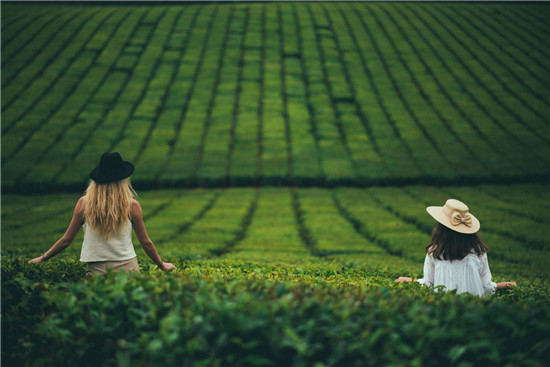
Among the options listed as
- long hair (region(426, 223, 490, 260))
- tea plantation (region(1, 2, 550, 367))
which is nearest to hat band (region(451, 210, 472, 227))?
long hair (region(426, 223, 490, 260))

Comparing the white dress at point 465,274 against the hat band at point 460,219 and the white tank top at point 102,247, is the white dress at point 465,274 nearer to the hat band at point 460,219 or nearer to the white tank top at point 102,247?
the hat band at point 460,219

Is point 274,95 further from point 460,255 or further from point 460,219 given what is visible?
point 460,255

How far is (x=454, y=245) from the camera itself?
5188 mm

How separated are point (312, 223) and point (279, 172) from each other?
7.70 metres

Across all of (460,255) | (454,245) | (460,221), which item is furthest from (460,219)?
(460,255)

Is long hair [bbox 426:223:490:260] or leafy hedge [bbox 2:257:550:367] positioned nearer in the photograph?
leafy hedge [bbox 2:257:550:367]

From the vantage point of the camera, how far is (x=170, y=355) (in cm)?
315

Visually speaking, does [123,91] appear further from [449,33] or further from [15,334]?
[449,33]

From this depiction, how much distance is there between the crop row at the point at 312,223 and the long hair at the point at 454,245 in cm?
463

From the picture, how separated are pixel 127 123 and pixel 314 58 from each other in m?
20.7

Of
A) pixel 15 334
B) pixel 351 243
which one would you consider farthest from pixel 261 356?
pixel 351 243

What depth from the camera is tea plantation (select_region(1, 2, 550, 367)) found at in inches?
138

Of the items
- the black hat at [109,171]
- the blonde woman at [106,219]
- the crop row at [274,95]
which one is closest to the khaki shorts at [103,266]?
the blonde woman at [106,219]

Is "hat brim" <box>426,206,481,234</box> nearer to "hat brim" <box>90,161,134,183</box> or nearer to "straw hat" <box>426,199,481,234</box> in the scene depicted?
"straw hat" <box>426,199,481,234</box>
